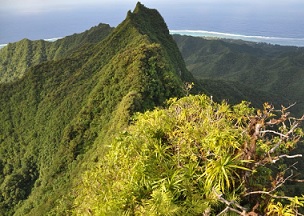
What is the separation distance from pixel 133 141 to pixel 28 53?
5681 inches

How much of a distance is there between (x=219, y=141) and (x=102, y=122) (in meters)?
32.1

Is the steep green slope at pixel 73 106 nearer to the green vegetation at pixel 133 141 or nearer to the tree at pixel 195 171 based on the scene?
the green vegetation at pixel 133 141

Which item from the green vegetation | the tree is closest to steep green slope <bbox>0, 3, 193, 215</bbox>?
the green vegetation

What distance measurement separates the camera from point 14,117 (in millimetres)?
63094

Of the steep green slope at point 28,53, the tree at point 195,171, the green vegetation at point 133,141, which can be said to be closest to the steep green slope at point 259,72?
the green vegetation at point 133,141

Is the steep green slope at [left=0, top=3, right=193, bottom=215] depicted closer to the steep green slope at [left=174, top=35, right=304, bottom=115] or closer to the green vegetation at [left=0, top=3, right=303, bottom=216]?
the green vegetation at [left=0, top=3, right=303, bottom=216]

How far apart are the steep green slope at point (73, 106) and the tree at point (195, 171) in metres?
12.0

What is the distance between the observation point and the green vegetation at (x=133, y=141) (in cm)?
817

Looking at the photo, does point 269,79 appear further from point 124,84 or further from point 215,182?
point 215,182

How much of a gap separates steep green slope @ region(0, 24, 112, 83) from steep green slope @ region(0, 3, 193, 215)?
63.5m

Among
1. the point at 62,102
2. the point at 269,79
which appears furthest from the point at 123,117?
the point at 269,79

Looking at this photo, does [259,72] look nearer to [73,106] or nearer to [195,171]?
[73,106]

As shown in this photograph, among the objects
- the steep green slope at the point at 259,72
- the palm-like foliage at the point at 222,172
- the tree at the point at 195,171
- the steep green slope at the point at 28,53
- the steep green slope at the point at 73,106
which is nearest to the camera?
the palm-like foliage at the point at 222,172

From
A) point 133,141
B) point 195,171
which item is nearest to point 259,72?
point 133,141
